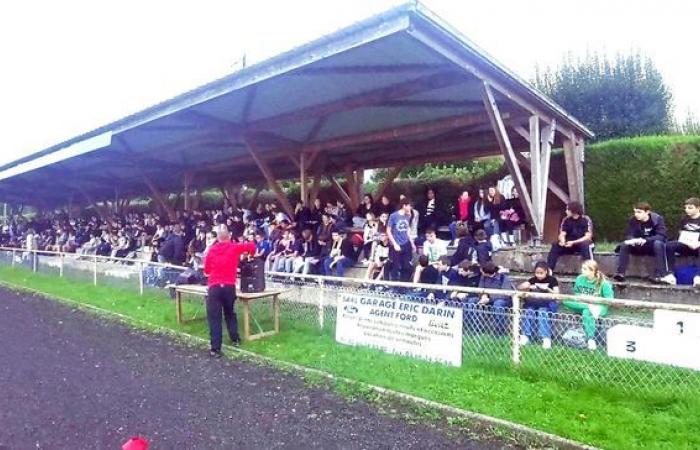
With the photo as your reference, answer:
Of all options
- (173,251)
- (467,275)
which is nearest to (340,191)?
(173,251)

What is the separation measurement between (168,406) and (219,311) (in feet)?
7.76

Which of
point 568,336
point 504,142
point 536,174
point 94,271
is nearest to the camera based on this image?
point 568,336

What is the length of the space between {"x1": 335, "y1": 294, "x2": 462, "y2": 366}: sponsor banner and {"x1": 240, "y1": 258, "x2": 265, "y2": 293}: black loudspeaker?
1599mm

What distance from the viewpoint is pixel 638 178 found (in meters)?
13.2

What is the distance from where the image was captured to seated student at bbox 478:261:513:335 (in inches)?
253

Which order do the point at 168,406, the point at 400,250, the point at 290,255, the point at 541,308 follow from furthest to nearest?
the point at 290,255 → the point at 400,250 → the point at 541,308 → the point at 168,406

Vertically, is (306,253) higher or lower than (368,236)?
lower

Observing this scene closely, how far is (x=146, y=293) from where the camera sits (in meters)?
12.5

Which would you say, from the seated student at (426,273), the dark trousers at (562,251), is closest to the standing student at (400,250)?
the seated student at (426,273)

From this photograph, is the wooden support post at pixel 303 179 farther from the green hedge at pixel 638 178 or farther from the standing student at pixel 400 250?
the green hedge at pixel 638 178

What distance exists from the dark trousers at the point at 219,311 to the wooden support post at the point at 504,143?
523 centimetres

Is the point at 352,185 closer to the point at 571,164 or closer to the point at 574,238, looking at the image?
the point at 571,164

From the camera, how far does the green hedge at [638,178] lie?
490 inches

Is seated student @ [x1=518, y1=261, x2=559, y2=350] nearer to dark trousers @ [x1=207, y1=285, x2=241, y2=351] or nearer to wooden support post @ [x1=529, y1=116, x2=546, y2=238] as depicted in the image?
wooden support post @ [x1=529, y1=116, x2=546, y2=238]
